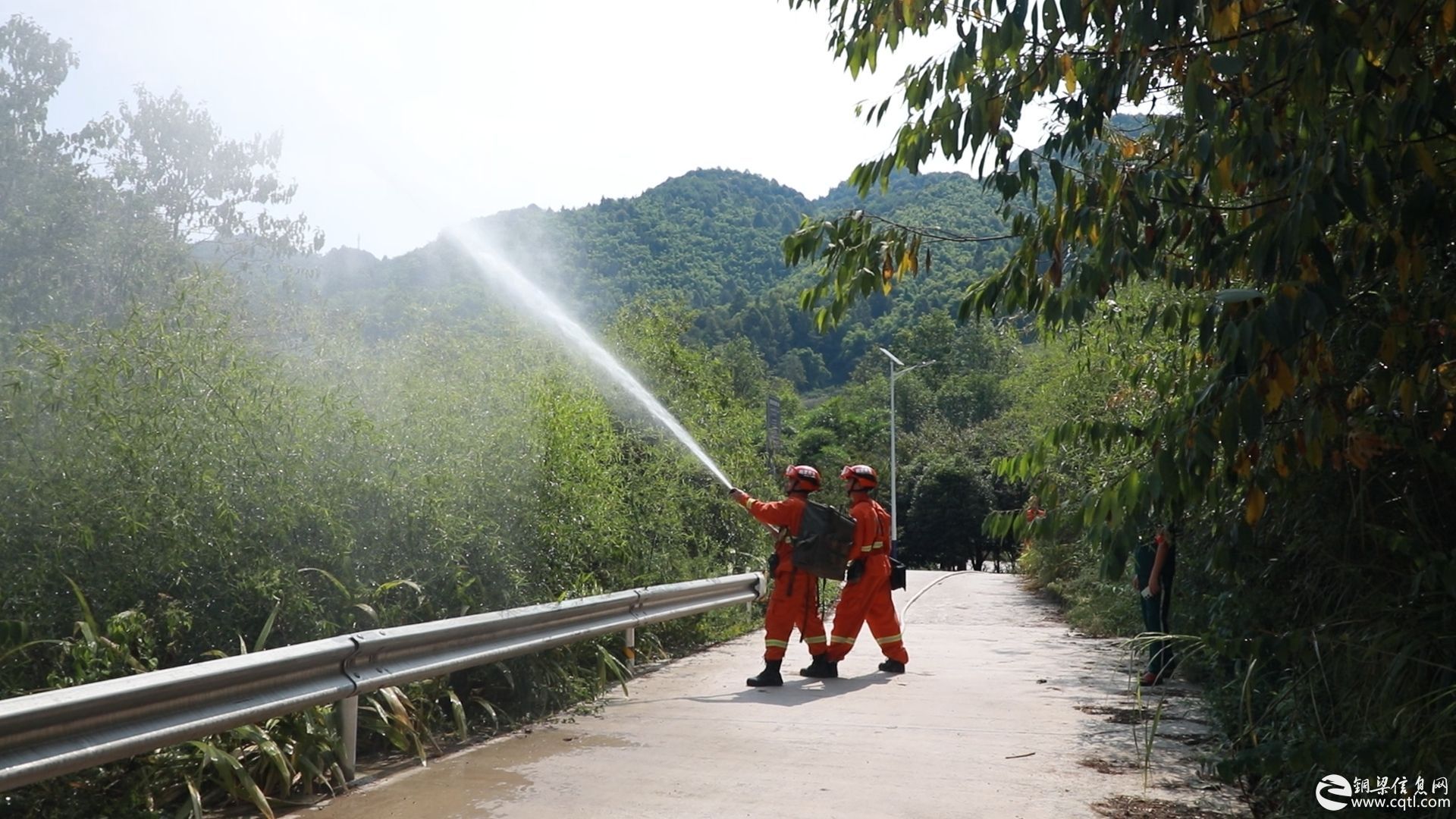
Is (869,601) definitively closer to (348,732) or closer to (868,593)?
(868,593)

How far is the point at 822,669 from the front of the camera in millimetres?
10516

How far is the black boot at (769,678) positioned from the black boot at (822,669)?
0.61m

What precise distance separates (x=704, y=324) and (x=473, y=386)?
71188 mm

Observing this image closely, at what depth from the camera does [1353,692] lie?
5.28m

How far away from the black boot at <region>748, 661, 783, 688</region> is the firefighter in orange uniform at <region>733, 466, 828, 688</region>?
0.17m

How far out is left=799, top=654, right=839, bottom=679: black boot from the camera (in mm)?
10492

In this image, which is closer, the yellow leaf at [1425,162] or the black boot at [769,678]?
the yellow leaf at [1425,162]

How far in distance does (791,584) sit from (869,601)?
810 mm

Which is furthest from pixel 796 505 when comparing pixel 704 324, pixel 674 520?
pixel 704 324

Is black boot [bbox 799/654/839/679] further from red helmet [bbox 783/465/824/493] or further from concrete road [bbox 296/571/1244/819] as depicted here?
red helmet [bbox 783/465/824/493]

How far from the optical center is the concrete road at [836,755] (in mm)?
A: 5965

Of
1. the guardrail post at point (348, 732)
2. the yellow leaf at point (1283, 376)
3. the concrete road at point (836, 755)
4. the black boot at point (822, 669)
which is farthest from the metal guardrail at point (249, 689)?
the yellow leaf at point (1283, 376)

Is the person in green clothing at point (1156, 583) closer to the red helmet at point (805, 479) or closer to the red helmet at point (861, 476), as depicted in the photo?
the red helmet at point (861, 476)

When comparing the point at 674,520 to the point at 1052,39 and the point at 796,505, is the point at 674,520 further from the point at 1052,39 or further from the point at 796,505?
the point at 1052,39
